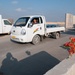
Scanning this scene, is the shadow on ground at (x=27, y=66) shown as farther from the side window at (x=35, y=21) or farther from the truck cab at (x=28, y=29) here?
the side window at (x=35, y=21)

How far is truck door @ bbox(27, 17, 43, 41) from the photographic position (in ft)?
40.3

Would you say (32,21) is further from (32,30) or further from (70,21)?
(70,21)

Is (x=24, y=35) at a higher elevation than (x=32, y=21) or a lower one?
lower

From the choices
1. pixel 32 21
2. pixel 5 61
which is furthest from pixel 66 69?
pixel 32 21

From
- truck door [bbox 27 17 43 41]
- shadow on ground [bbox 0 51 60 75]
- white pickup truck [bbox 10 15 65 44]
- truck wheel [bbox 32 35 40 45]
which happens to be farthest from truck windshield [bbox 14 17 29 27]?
shadow on ground [bbox 0 51 60 75]

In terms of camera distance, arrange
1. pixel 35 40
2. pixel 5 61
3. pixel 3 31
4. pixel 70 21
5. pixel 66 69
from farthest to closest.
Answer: pixel 70 21
pixel 3 31
pixel 35 40
pixel 5 61
pixel 66 69

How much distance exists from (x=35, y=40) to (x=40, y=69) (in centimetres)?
623

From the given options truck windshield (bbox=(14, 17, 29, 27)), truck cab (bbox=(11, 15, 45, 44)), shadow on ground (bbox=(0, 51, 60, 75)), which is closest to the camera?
shadow on ground (bbox=(0, 51, 60, 75))

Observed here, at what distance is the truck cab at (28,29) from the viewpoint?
12102 millimetres

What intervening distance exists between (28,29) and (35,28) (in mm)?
769

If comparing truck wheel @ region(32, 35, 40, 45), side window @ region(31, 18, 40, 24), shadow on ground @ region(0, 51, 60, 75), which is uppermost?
side window @ region(31, 18, 40, 24)

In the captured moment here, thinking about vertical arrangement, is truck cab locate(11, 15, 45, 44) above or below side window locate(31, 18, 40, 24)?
below

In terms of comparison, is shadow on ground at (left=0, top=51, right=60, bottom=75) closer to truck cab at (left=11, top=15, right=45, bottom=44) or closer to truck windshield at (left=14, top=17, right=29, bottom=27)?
truck cab at (left=11, top=15, right=45, bottom=44)

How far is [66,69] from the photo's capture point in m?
3.70
